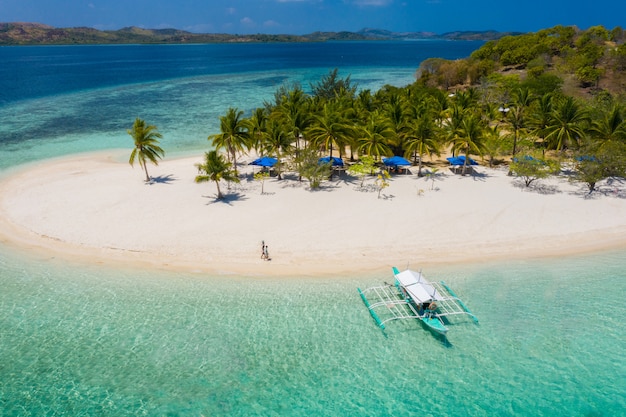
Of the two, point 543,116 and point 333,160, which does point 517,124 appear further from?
point 333,160

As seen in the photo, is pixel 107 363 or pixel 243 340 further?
pixel 243 340

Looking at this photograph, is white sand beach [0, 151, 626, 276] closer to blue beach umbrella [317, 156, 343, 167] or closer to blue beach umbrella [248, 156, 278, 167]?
blue beach umbrella [248, 156, 278, 167]

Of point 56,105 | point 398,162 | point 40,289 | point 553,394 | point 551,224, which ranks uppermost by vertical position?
point 56,105

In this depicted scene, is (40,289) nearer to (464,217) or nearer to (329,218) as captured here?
(329,218)

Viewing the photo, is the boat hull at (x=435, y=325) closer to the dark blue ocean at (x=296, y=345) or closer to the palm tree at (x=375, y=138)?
the dark blue ocean at (x=296, y=345)

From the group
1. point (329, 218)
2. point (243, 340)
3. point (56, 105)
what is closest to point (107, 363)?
point (243, 340)

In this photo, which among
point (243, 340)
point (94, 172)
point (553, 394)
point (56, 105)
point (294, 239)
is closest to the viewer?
point (553, 394)
